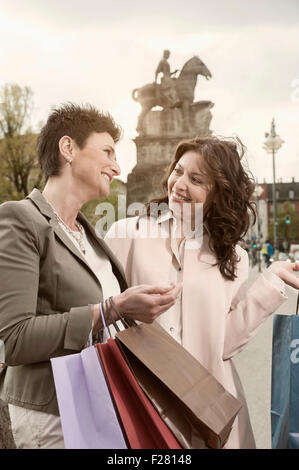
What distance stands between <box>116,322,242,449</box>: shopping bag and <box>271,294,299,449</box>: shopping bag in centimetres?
50

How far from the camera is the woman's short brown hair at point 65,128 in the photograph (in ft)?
6.03

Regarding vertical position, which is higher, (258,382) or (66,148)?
(66,148)

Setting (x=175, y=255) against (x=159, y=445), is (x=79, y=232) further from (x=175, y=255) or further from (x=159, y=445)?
(x=159, y=445)

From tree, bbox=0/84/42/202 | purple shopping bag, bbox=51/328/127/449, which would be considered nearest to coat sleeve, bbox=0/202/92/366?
purple shopping bag, bbox=51/328/127/449

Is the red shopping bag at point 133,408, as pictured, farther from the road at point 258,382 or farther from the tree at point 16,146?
the tree at point 16,146

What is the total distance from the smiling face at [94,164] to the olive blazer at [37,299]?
19 centimetres

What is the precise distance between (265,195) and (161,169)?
87.3m

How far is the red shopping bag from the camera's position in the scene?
1398mm

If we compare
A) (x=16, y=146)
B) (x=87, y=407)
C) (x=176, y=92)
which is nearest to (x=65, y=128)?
(x=87, y=407)

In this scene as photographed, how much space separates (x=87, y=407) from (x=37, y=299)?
0.37 metres

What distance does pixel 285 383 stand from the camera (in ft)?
6.70

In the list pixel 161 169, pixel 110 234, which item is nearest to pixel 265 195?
pixel 161 169

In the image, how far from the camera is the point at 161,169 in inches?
957

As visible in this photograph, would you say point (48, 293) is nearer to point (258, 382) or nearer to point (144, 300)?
point (144, 300)
